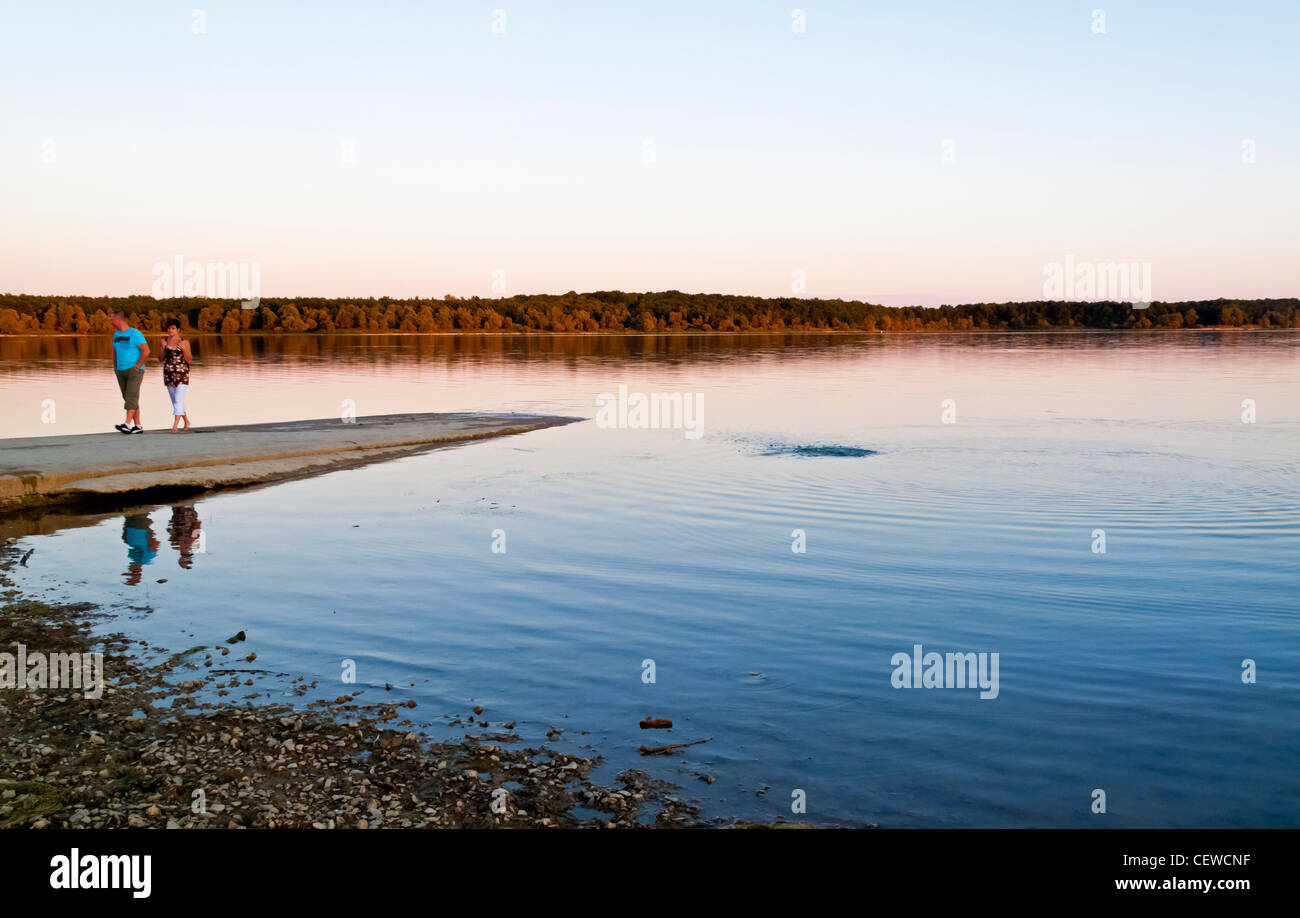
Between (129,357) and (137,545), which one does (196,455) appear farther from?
(137,545)

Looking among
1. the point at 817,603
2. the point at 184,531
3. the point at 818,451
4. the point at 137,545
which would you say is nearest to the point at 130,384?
the point at 184,531

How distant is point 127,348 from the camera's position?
89.8 ft

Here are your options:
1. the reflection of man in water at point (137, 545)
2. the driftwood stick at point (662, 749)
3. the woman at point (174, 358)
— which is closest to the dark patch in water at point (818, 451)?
the woman at point (174, 358)

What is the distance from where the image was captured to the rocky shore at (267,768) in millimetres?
7297

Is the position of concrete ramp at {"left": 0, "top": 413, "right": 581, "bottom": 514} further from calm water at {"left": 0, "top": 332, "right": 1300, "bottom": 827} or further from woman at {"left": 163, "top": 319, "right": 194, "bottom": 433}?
calm water at {"left": 0, "top": 332, "right": 1300, "bottom": 827}

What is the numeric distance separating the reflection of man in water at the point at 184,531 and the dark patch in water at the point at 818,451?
15.9 m

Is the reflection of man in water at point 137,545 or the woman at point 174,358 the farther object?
the woman at point 174,358

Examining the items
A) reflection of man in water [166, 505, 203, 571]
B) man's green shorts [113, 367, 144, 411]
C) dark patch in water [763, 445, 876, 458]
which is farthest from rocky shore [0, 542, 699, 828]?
dark patch in water [763, 445, 876, 458]

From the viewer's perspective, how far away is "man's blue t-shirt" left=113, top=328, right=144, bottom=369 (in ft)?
89.9

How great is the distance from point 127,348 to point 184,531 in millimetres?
10641

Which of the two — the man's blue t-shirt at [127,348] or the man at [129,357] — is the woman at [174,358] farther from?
the man's blue t-shirt at [127,348]
